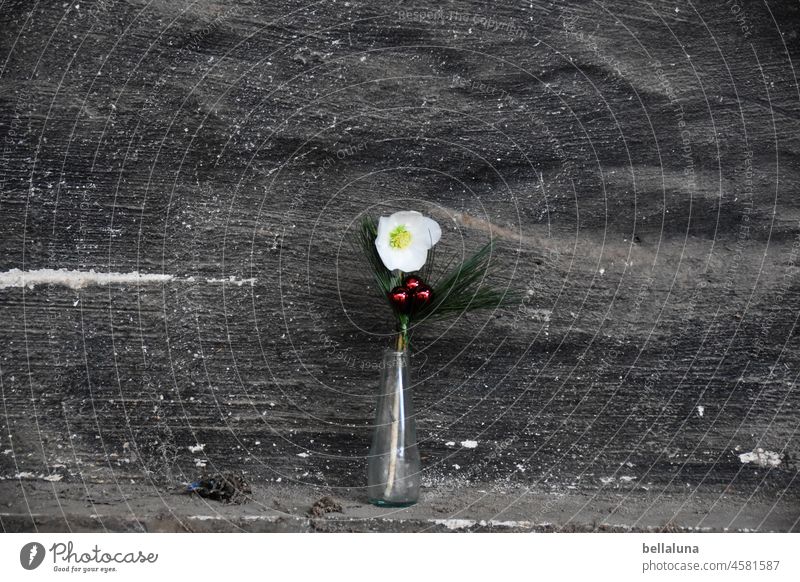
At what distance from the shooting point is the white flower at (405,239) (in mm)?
1108

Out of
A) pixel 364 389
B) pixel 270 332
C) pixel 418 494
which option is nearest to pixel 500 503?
pixel 418 494

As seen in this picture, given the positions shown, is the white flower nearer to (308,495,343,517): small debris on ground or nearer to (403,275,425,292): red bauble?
(403,275,425,292): red bauble


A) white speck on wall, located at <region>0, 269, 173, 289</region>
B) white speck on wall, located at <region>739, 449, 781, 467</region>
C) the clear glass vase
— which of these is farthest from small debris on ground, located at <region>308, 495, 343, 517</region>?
white speck on wall, located at <region>739, 449, 781, 467</region>

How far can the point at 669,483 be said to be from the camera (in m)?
1.20

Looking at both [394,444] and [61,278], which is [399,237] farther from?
[61,278]

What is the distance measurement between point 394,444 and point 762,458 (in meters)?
0.54

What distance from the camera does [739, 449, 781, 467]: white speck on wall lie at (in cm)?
121

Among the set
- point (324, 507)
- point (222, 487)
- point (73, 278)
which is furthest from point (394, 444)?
point (73, 278)

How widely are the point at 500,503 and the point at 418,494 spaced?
12 centimetres
